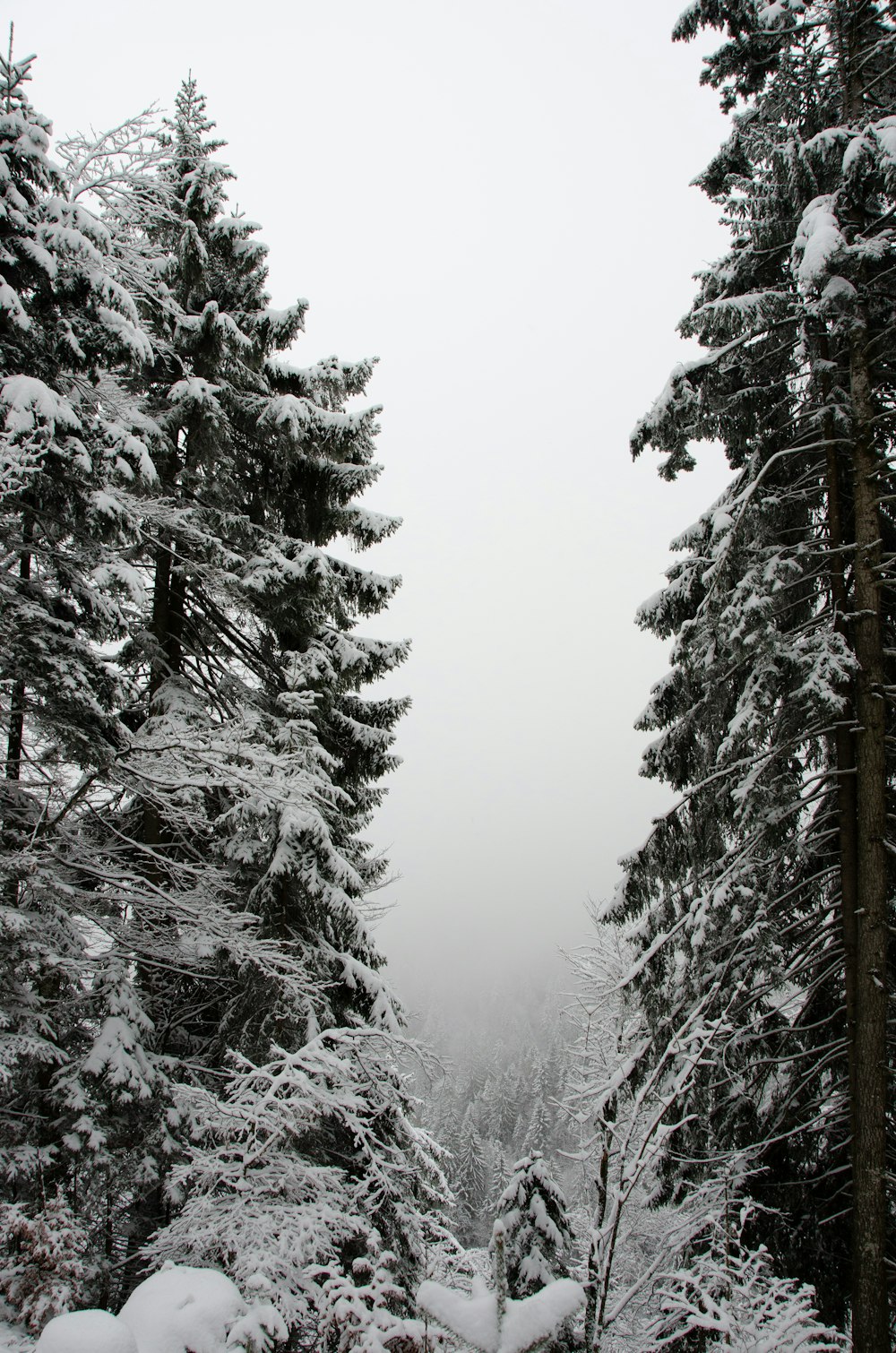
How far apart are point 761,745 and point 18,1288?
261 inches

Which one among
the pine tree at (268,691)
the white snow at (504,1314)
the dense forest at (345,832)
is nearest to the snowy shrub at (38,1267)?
the dense forest at (345,832)

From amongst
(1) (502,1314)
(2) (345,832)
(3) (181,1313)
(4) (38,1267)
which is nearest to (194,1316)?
(3) (181,1313)

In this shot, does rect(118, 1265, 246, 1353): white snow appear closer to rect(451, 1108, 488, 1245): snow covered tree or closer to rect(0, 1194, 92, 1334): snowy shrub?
rect(0, 1194, 92, 1334): snowy shrub

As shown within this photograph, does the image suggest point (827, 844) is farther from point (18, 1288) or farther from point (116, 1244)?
point (116, 1244)

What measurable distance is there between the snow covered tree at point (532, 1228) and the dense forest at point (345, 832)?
1.07 metres

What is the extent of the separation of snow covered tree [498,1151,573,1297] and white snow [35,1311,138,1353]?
1.29 meters

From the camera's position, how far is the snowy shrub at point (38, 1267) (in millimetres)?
4082

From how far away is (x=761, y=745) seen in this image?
6363 millimetres

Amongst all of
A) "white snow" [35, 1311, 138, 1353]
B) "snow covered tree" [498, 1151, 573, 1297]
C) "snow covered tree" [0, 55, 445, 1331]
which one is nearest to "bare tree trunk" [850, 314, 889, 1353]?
"snow covered tree" [498, 1151, 573, 1297]

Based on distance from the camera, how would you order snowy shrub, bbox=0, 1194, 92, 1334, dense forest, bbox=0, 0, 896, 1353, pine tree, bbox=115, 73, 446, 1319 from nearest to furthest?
snowy shrub, bbox=0, 1194, 92, 1334
dense forest, bbox=0, 0, 896, 1353
pine tree, bbox=115, 73, 446, 1319

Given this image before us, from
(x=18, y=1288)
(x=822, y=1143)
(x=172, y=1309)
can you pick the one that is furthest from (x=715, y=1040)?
(x=18, y=1288)

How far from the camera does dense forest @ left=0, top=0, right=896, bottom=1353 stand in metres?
4.90

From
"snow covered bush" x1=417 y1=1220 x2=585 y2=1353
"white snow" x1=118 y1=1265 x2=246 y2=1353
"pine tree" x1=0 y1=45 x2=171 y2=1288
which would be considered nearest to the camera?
"snow covered bush" x1=417 y1=1220 x2=585 y2=1353

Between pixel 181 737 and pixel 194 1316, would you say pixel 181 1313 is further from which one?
pixel 181 737
